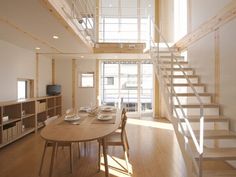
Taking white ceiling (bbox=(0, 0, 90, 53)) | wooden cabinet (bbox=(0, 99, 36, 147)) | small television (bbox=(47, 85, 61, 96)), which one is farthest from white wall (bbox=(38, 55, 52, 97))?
white ceiling (bbox=(0, 0, 90, 53))

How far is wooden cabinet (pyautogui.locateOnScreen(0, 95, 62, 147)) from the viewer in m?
4.33

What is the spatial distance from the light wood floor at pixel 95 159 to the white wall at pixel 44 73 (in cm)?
235

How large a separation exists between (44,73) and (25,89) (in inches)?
45.4

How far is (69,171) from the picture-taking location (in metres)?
3.09

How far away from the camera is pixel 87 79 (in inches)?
327

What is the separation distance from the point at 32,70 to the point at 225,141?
5575 mm

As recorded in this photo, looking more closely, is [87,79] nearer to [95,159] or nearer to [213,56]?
[95,159]

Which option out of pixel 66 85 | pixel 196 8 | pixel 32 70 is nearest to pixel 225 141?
pixel 196 8

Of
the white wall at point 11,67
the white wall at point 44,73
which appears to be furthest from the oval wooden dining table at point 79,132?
the white wall at point 44,73

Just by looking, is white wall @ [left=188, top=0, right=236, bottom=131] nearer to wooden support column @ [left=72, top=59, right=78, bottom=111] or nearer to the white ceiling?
the white ceiling

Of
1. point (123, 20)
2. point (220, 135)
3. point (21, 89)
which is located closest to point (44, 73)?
point (21, 89)

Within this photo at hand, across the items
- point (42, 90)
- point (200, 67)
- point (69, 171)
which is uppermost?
point (200, 67)

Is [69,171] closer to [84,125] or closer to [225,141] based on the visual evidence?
[84,125]

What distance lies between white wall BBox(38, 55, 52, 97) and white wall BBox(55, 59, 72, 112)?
317 mm
